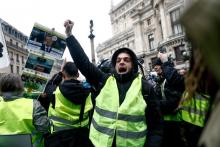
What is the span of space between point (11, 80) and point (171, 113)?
2107 mm

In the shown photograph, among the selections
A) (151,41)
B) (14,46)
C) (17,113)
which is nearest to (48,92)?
(17,113)

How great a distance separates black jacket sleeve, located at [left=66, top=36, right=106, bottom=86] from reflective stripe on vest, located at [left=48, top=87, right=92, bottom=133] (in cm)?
52

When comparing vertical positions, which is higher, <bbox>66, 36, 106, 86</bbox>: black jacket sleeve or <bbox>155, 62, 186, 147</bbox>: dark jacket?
<bbox>66, 36, 106, 86</bbox>: black jacket sleeve

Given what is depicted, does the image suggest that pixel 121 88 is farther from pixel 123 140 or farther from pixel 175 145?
pixel 175 145

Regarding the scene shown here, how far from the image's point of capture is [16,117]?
2.70 m

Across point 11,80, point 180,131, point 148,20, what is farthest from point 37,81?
point 148,20

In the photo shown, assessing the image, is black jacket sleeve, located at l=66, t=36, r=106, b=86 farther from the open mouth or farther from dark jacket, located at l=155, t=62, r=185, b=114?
dark jacket, located at l=155, t=62, r=185, b=114

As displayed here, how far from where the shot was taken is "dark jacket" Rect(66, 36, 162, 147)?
2381mm

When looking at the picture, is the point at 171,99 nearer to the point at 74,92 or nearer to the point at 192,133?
the point at 192,133

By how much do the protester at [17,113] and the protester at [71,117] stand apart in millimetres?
364

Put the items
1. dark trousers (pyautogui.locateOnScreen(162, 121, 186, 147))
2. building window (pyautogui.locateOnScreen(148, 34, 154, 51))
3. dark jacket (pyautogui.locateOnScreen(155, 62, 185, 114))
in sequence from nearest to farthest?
dark jacket (pyautogui.locateOnScreen(155, 62, 185, 114)), dark trousers (pyautogui.locateOnScreen(162, 121, 186, 147)), building window (pyautogui.locateOnScreen(148, 34, 154, 51))

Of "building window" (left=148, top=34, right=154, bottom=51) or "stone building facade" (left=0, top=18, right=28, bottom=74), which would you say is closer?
"stone building facade" (left=0, top=18, right=28, bottom=74)

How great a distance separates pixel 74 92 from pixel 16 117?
0.68 metres

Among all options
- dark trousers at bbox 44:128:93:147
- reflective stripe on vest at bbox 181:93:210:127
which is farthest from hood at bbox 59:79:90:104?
reflective stripe on vest at bbox 181:93:210:127
